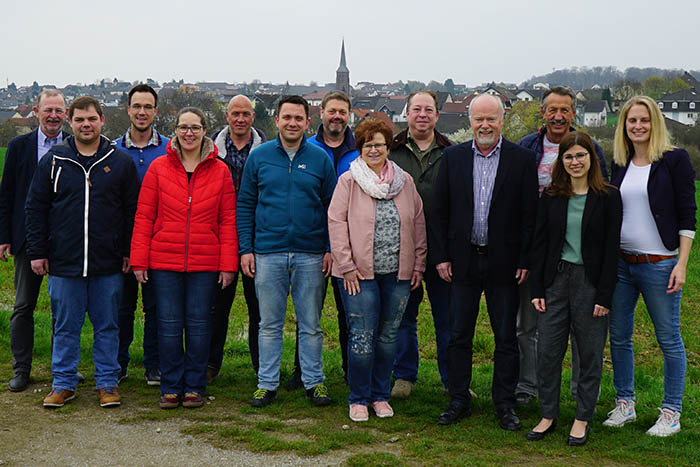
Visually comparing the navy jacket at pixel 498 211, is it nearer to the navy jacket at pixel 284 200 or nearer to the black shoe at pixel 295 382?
the navy jacket at pixel 284 200

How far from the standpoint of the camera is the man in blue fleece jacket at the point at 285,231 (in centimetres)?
570

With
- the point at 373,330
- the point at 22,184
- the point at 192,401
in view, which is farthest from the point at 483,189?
the point at 22,184

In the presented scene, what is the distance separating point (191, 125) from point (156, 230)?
2.99 feet

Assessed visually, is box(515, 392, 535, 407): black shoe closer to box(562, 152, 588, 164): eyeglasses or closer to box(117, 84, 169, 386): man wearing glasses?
box(562, 152, 588, 164): eyeglasses

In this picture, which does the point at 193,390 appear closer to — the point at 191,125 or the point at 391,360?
the point at 391,360

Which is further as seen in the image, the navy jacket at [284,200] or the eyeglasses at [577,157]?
the navy jacket at [284,200]

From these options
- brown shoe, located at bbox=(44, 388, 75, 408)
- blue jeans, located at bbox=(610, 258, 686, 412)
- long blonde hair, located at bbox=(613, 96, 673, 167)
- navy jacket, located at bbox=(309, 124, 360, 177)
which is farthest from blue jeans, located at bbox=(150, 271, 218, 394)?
long blonde hair, located at bbox=(613, 96, 673, 167)

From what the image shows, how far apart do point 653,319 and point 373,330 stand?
7.03 feet

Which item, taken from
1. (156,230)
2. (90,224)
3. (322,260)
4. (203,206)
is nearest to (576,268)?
(322,260)

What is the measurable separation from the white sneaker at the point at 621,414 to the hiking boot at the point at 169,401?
11.5 ft

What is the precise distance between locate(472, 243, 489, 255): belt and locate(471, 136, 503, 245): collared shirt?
24 millimetres

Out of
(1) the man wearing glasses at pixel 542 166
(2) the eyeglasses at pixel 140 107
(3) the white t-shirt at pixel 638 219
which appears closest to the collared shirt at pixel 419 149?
(1) the man wearing glasses at pixel 542 166

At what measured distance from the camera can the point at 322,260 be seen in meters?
5.86

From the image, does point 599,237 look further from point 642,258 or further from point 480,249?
point 480,249
